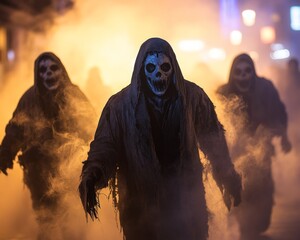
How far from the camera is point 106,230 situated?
18.5ft

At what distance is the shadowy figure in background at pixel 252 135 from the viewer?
6.00 meters

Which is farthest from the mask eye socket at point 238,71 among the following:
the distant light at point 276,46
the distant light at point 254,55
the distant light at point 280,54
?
the distant light at point 276,46

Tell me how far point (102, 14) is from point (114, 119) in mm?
8848

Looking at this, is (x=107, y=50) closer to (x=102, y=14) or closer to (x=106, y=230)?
(x=102, y=14)

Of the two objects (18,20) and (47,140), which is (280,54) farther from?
(47,140)

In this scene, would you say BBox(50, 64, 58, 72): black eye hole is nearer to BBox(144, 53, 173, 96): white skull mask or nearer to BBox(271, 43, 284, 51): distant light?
BBox(144, 53, 173, 96): white skull mask

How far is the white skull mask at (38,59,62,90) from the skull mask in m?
2.00

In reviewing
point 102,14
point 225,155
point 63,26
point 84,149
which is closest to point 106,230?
point 84,149

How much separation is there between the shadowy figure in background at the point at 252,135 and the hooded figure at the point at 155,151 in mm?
2358

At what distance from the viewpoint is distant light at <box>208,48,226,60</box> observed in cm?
4515

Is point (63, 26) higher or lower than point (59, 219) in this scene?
higher

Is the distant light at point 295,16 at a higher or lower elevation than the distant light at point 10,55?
higher

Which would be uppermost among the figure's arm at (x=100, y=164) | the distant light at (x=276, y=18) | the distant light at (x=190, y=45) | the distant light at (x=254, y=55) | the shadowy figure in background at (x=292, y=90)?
the distant light at (x=276, y=18)

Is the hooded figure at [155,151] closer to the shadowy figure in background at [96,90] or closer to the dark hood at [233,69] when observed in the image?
the dark hood at [233,69]
